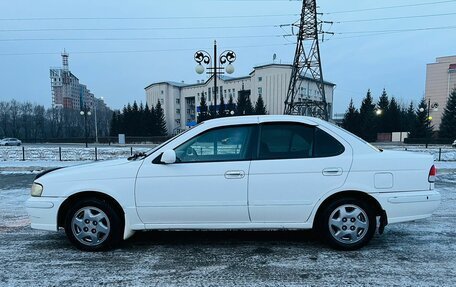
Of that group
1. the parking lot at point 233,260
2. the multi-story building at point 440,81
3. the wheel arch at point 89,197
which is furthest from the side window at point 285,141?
the multi-story building at point 440,81

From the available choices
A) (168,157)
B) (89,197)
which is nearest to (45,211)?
(89,197)

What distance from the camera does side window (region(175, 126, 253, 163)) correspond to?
4.15 m

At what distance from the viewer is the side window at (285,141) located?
412 centimetres

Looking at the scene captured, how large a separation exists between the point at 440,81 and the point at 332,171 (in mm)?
108746

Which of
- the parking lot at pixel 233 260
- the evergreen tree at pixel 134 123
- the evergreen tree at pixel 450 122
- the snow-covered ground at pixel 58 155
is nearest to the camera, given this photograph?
the parking lot at pixel 233 260

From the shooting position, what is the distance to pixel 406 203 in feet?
13.5

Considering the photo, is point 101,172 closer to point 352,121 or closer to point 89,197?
point 89,197

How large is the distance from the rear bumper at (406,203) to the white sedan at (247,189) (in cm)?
1

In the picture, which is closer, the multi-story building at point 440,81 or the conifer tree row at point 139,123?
the conifer tree row at point 139,123

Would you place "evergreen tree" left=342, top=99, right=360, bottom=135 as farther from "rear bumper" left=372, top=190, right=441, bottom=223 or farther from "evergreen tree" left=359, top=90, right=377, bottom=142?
"rear bumper" left=372, top=190, right=441, bottom=223

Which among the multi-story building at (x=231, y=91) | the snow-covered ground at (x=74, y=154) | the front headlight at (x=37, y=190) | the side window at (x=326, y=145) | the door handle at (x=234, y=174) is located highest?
the multi-story building at (x=231, y=91)

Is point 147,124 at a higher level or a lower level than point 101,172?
higher

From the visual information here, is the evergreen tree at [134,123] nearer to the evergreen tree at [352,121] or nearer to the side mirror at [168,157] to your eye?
the evergreen tree at [352,121]

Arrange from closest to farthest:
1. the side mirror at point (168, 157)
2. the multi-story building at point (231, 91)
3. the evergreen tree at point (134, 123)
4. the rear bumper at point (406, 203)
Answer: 1. the side mirror at point (168, 157)
2. the rear bumper at point (406, 203)
3. the evergreen tree at point (134, 123)
4. the multi-story building at point (231, 91)
